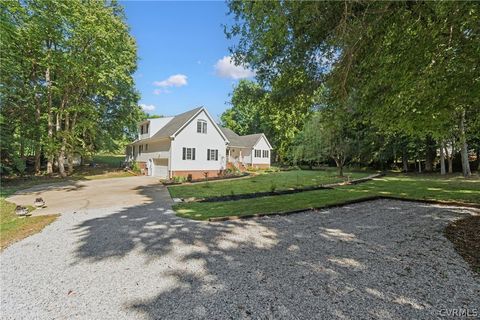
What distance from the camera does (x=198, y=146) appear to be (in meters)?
22.9

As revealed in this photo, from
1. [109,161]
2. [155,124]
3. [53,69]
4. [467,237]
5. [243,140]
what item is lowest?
[467,237]

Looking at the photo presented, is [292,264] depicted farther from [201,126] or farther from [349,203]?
[201,126]

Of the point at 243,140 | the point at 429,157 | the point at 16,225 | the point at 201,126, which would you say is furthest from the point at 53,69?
the point at 429,157

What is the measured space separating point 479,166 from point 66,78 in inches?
1551

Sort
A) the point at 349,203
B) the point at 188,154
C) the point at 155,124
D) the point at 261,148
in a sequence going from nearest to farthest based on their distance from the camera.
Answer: the point at 349,203, the point at 188,154, the point at 155,124, the point at 261,148

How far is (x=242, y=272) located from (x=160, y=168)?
2108 cm

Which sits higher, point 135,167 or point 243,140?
point 243,140

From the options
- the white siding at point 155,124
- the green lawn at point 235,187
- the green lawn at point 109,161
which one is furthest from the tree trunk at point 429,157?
the green lawn at point 109,161

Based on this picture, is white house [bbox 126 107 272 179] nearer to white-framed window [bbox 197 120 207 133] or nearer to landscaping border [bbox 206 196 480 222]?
white-framed window [bbox 197 120 207 133]

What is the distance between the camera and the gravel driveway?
3.27 m

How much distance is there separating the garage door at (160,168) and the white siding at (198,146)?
165 centimetres

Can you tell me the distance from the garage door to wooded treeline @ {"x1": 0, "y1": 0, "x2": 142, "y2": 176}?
22.9 ft

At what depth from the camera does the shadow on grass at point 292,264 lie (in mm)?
3266

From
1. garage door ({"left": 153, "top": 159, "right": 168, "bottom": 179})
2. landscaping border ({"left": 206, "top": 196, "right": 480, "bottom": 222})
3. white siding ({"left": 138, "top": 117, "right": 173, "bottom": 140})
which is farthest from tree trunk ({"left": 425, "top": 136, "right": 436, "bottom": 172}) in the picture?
white siding ({"left": 138, "top": 117, "right": 173, "bottom": 140})
